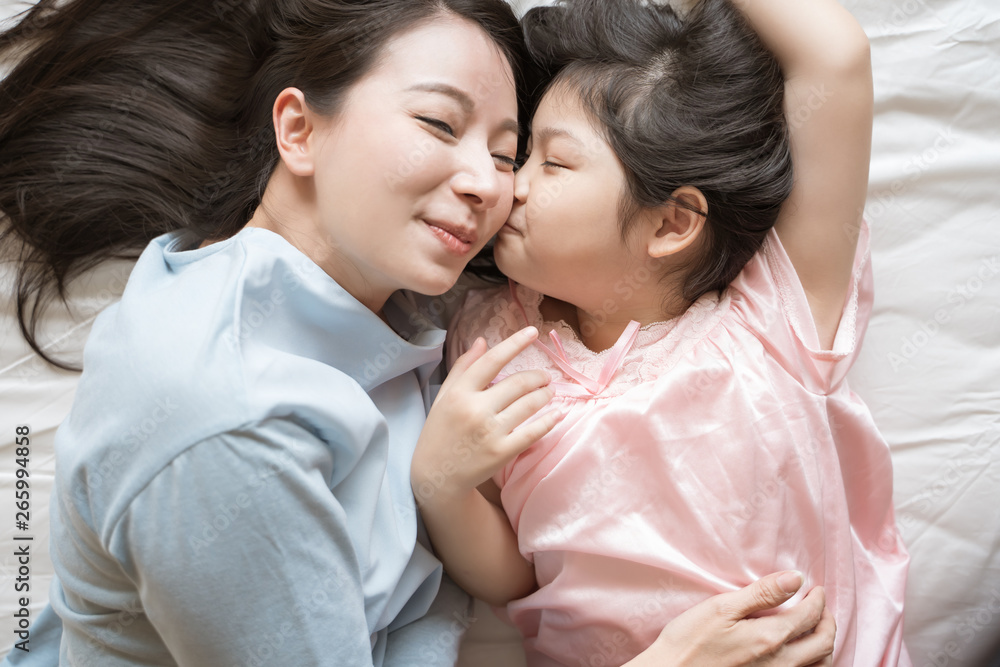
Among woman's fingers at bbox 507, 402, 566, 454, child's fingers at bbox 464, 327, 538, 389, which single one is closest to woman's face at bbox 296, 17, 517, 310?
child's fingers at bbox 464, 327, 538, 389

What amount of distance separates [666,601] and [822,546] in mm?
266

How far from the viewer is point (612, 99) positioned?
1.11 meters

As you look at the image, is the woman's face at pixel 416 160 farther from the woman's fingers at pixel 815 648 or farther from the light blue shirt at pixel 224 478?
the woman's fingers at pixel 815 648

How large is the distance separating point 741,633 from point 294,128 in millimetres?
985

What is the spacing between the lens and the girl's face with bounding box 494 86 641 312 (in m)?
1.11

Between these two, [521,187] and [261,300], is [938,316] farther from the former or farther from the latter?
[261,300]

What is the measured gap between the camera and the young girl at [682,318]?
1094 mm

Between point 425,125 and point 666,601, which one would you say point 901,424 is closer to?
point 666,601

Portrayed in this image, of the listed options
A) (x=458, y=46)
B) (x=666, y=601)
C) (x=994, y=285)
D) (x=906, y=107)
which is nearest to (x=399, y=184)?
(x=458, y=46)

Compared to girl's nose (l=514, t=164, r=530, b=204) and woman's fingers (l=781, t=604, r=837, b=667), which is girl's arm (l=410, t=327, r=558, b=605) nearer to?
girl's nose (l=514, t=164, r=530, b=204)

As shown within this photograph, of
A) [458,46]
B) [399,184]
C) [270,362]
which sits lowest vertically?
[270,362]

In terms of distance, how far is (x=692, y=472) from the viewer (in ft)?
3.62

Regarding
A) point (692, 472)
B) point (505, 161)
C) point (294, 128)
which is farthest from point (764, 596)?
point (294, 128)

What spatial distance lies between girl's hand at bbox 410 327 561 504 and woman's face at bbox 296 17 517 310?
0.49ft
